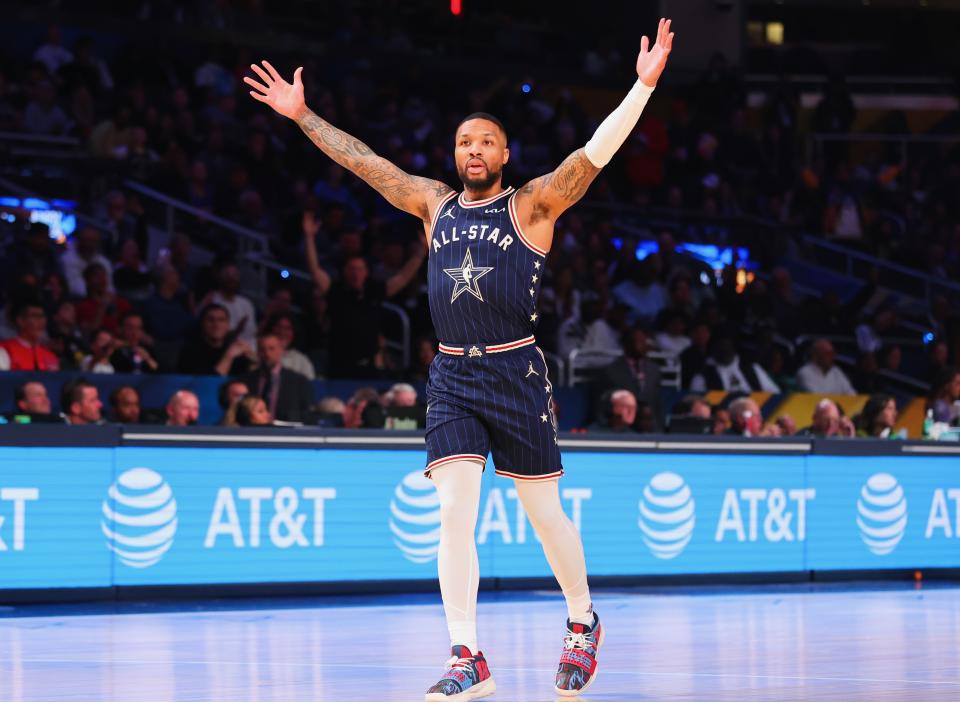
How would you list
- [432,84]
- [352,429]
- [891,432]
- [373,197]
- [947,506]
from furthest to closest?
1. [432,84]
2. [373,197]
3. [891,432]
4. [947,506]
5. [352,429]

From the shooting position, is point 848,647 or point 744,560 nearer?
point 848,647

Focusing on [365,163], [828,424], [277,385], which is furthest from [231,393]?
[365,163]

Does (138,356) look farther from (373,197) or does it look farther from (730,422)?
(373,197)

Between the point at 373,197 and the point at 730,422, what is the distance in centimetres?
713

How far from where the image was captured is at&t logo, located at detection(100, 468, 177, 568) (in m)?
11.1

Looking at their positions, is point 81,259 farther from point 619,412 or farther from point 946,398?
point 946,398

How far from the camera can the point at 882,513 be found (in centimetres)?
1394

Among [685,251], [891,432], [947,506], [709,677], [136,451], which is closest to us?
[709,677]

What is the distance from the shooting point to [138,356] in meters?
14.2

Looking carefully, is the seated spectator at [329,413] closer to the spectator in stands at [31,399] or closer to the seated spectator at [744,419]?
the spectator in stands at [31,399]

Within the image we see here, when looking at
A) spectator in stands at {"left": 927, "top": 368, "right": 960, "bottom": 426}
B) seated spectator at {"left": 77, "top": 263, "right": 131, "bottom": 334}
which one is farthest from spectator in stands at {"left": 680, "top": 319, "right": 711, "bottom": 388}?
seated spectator at {"left": 77, "top": 263, "right": 131, "bottom": 334}

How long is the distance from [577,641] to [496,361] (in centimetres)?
125

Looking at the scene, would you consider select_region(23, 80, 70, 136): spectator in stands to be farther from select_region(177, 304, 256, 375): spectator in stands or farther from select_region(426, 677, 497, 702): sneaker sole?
select_region(426, 677, 497, 702): sneaker sole

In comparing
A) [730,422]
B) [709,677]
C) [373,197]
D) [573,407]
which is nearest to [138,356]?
[573,407]
